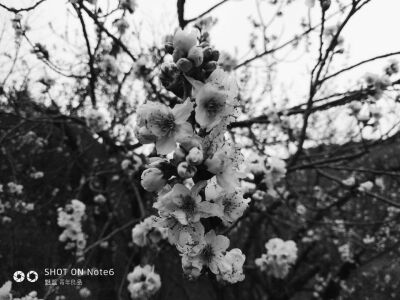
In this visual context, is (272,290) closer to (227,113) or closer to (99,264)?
(99,264)

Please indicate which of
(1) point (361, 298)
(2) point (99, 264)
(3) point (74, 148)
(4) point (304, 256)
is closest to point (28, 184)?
(3) point (74, 148)

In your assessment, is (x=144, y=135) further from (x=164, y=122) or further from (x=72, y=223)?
(x=72, y=223)

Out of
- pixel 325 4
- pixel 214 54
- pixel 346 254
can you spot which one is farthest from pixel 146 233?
pixel 346 254

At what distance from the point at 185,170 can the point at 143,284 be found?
6.34 ft

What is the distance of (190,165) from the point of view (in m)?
1.02

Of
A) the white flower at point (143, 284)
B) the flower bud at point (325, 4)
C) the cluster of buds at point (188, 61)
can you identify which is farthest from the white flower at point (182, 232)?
the flower bud at point (325, 4)

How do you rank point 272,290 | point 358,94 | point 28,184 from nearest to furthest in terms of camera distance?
point 358,94
point 272,290
point 28,184

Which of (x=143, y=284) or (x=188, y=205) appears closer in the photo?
(x=188, y=205)

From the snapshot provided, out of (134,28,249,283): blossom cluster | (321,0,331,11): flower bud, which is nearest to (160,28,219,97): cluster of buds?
(134,28,249,283): blossom cluster

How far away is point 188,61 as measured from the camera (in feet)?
3.50

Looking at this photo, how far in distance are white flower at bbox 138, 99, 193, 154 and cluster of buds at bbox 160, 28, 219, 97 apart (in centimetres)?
11

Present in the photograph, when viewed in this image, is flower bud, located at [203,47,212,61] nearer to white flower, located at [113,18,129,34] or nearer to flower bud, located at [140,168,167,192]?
flower bud, located at [140,168,167,192]

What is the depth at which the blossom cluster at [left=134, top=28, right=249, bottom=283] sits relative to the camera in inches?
41.4

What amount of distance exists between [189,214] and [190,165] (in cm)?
16
